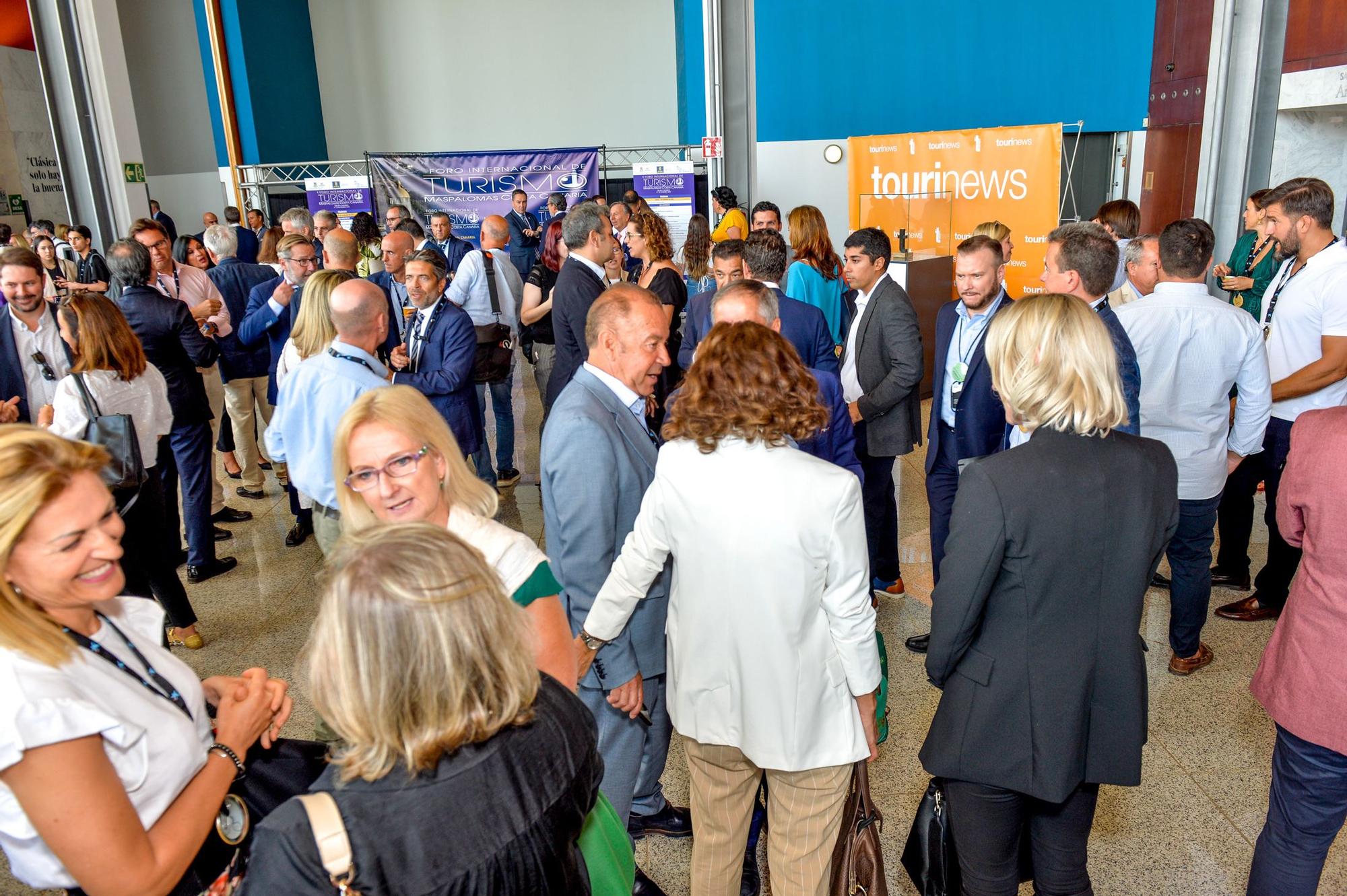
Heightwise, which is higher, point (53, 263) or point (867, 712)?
point (53, 263)

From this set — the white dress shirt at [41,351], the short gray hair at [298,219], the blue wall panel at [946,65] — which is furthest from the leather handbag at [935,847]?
the blue wall panel at [946,65]

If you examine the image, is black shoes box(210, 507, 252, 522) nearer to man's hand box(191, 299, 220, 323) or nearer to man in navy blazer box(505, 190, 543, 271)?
man's hand box(191, 299, 220, 323)

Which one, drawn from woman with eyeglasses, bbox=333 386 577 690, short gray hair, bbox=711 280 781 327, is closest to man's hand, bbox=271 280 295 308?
short gray hair, bbox=711 280 781 327

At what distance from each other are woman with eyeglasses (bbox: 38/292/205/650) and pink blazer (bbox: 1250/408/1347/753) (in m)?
3.51

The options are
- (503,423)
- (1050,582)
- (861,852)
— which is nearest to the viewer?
(1050,582)

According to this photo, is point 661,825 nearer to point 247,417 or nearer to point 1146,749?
point 1146,749

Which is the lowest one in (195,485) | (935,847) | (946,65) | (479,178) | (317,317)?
(935,847)

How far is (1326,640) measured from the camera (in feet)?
6.04

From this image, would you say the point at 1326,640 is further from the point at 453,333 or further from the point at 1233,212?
the point at 1233,212

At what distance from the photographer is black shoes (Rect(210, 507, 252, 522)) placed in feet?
17.9

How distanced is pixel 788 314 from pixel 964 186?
17.8 ft

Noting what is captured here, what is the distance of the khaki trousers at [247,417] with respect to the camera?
5.73 m

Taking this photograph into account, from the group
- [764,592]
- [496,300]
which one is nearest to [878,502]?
[764,592]

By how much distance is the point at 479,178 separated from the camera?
11.7 metres
